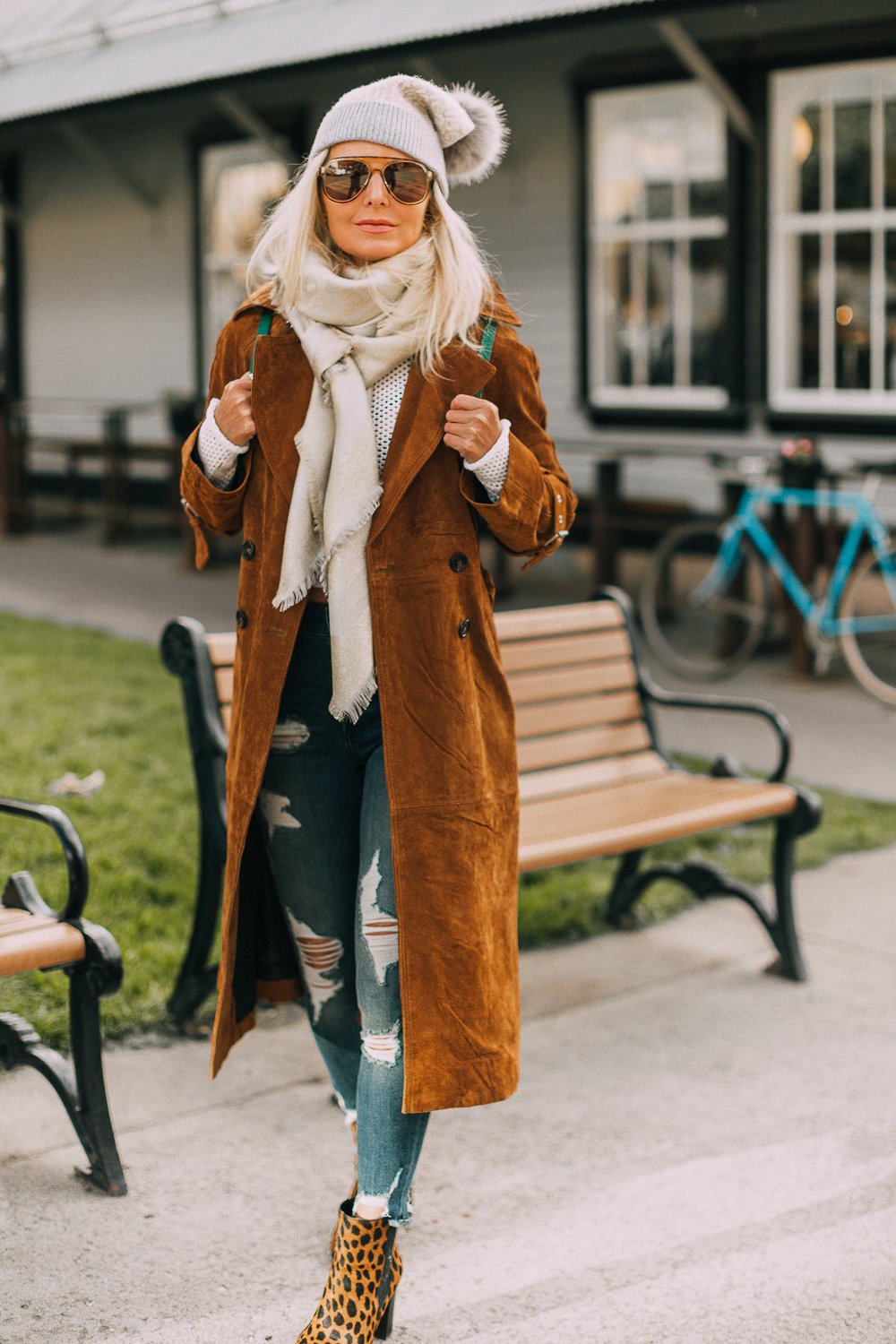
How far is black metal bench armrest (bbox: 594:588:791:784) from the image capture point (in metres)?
4.56

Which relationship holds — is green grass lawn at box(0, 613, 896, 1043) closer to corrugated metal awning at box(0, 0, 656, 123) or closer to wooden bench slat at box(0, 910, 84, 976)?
wooden bench slat at box(0, 910, 84, 976)

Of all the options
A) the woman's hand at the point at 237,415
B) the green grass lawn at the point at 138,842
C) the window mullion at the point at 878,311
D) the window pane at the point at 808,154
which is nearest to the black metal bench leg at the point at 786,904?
the green grass lawn at the point at 138,842

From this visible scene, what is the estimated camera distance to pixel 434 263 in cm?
270

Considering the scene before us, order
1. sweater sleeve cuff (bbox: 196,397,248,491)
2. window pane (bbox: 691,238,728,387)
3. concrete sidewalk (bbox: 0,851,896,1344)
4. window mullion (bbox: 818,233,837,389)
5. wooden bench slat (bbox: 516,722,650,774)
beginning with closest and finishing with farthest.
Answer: sweater sleeve cuff (bbox: 196,397,248,491), concrete sidewalk (bbox: 0,851,896,1344), wooden bench slat (bbox: 516,722,650,774), window mullion (bbox: 818,233,837,389), window pane (bbox: 691,238,728,387)

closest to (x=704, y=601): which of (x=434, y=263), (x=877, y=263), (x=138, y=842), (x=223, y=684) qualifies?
(x=877, y=263)

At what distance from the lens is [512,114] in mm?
11641

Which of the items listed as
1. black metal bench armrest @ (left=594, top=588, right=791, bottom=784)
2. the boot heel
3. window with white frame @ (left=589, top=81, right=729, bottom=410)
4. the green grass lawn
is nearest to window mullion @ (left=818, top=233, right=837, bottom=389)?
window with white frame @ (left=589, top=81, right=729, bottom=410)

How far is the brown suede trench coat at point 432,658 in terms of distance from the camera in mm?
2662

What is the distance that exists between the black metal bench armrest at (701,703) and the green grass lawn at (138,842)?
65 cm

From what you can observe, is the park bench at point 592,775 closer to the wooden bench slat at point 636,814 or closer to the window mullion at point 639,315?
the wooden bench slat at point 636,814

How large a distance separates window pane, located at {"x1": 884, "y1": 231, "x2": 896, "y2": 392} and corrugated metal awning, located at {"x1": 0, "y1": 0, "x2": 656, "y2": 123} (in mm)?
2239

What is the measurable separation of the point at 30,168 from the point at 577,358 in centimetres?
871

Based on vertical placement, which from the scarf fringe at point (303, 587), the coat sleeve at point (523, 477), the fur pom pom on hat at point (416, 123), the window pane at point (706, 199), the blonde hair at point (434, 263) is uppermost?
the window pane at point (706, 199)

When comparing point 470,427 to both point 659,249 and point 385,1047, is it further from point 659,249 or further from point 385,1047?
point 659,249
